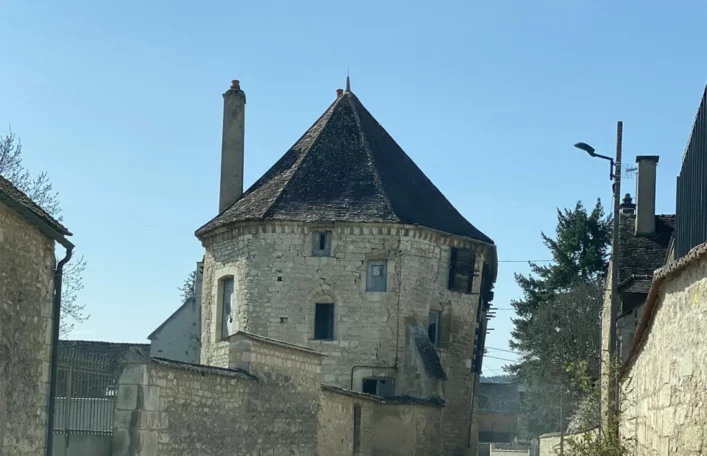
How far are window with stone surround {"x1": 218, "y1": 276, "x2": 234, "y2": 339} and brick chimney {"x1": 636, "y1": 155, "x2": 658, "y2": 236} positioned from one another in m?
12.4

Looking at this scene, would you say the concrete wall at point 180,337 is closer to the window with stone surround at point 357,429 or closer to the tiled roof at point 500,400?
the window with stone surround at point 357,429

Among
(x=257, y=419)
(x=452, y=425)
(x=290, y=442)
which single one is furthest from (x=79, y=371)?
(x=452, y=425)

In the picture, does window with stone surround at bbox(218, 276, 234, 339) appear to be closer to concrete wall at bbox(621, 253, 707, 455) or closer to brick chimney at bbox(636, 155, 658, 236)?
brick chimney at bbox(636, 155, 658, 236)

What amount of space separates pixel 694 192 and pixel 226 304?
74.6 ft

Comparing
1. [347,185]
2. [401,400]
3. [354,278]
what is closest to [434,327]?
[354,278]

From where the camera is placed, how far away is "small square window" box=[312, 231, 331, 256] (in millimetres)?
33250

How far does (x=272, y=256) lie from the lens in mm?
33156

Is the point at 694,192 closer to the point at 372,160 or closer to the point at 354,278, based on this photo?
the point at 354,278

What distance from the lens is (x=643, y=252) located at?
88.1 ft

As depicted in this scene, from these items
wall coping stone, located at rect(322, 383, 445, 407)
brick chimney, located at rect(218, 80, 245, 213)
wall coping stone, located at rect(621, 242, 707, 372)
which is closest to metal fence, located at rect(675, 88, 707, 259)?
wall coping stone, located at rect(621, 242, 707, 372)

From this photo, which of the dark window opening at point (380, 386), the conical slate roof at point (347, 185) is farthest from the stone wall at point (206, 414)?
the conical slate roof at point (347, 185)

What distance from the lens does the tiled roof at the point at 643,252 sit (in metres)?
25.8

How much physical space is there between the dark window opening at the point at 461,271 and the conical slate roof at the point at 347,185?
1.95ft

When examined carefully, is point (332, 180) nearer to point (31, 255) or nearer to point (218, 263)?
point (218, 263)
